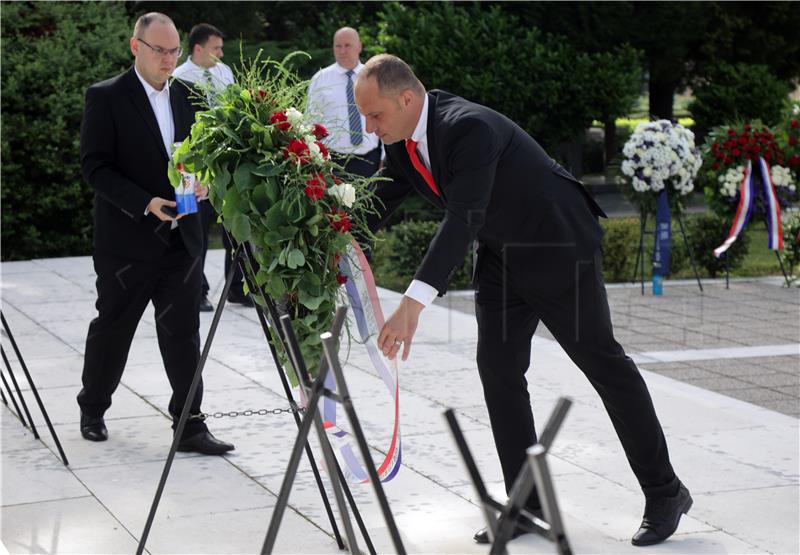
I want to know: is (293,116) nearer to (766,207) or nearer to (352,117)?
(352,117)

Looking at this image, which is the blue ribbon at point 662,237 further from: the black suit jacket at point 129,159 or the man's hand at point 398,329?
the man's hand at point 398,329

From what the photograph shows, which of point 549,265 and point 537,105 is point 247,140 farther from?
point 537,105

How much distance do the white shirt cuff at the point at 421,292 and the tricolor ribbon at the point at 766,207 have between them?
7.70 m

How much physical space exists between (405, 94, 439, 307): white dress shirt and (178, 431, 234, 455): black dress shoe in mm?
1892

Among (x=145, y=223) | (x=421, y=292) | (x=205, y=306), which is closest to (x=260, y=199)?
(x=421, y=292)

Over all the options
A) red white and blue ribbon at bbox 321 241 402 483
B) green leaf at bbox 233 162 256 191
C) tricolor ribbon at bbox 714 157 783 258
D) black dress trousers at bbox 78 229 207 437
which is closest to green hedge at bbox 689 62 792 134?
tricolor ribbon at bbox 714 157 783 258

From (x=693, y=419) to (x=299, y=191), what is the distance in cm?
314

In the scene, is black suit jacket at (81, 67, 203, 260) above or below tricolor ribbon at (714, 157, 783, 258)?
above

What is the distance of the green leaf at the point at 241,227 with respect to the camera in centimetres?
420

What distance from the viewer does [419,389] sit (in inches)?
279

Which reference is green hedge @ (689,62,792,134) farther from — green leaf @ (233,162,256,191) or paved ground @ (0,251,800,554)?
green leaf @ (233,162,256,191)

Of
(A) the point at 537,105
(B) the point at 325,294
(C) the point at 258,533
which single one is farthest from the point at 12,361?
(A) the point at 537,105

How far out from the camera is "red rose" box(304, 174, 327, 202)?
410 centimetres

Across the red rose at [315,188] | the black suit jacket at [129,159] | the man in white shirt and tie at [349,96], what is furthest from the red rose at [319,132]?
the man in white shirt and tie at [349,96]
